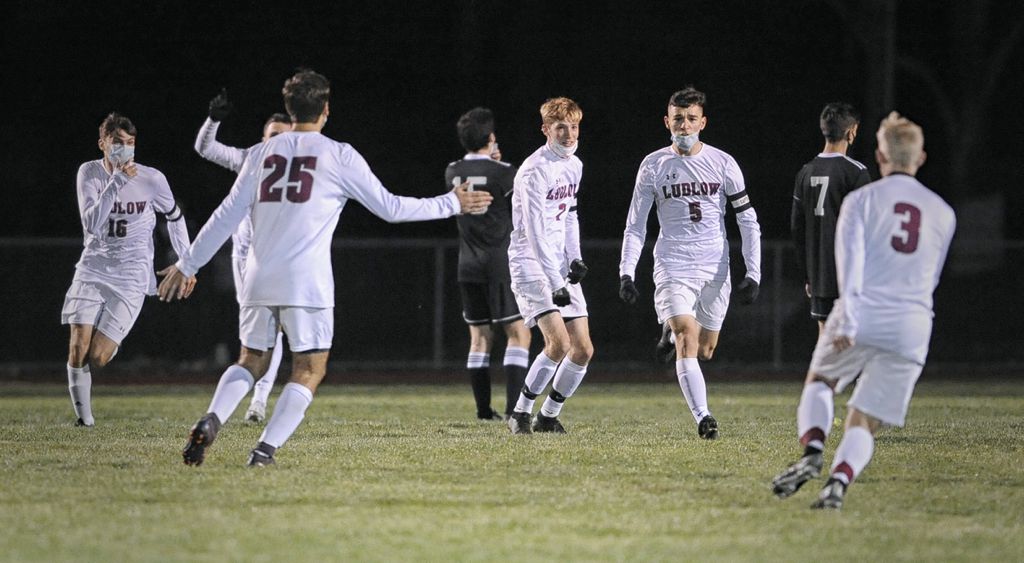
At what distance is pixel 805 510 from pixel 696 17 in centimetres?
2585

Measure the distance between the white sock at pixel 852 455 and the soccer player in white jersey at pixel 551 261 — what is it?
3654 mm

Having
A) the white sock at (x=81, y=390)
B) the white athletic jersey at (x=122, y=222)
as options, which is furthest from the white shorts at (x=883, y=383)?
the white sock at (x=81, y=390)

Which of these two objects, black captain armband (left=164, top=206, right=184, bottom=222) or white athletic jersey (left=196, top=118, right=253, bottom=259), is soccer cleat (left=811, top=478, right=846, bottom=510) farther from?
black captain armband (left=164, top=206, right=184, bottom=222)

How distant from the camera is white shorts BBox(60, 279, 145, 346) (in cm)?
1138

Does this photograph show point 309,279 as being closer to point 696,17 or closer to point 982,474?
point 982,474

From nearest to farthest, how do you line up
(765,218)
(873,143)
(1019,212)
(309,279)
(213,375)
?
(309,279)
(213,375)
(873,143)
(765,218)
(1019,212)

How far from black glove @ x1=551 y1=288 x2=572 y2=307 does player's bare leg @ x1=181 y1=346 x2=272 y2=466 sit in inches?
99.7

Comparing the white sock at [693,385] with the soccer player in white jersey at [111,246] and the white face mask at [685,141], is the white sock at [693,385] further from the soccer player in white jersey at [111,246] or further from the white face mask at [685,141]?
the soccer player in white jersey at [111,246]

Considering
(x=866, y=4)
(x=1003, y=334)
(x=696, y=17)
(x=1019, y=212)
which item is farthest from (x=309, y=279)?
(x=1019, y=212)

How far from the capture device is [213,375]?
19.8 m

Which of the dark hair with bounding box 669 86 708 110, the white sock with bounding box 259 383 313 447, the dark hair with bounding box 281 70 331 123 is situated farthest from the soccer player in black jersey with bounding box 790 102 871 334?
the white sock with bounding box 259 383 313 447

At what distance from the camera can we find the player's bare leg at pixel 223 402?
7.97m

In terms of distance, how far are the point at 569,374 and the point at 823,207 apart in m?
2.17

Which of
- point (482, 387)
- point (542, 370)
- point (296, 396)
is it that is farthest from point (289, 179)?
point (482, 387)
